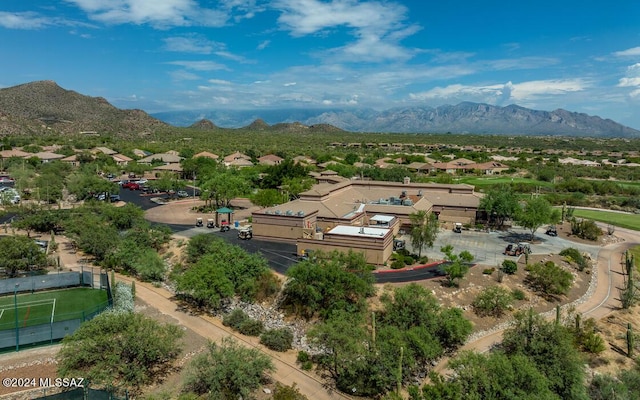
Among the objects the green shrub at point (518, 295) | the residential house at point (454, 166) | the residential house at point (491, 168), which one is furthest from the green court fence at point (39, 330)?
the residential house at point (491, 168)

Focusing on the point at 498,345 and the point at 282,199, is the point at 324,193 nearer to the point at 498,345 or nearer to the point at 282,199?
the point at 282,199

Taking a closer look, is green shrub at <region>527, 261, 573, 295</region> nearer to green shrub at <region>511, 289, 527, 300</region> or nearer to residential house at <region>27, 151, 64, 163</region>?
green shrub at <region>511, 289, 527, 300</region>

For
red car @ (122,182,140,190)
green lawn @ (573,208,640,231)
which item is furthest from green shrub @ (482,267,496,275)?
red car @ (122,182,140,190)

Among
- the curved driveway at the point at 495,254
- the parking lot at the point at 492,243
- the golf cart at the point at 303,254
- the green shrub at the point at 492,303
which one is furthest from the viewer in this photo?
the parking lot at the point at 492,243

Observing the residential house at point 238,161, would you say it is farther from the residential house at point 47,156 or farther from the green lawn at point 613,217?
the green lawn at point 613,217

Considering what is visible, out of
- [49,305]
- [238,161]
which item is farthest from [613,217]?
[238,161]
